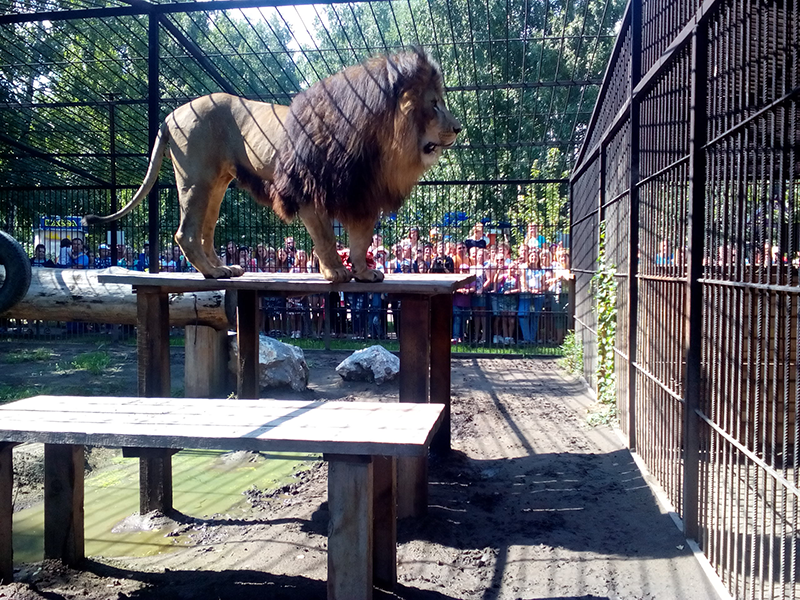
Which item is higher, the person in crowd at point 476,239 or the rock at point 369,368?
the person in crowd at point 476,239

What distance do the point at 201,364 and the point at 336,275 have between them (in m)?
3.13

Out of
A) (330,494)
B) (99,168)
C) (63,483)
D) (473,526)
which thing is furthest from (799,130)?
(99,168)

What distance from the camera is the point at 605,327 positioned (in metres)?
5.78

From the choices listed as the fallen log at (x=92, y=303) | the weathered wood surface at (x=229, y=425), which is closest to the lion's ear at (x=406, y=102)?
the weathered wood surface at (x=229, y=425)

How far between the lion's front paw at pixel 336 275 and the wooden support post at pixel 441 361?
115 cm

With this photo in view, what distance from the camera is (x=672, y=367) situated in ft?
11.5

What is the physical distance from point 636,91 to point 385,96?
192cm

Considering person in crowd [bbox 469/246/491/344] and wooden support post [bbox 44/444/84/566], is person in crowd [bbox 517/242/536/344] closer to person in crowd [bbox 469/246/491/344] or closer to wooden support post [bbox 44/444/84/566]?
person in crowd [bbox 469/246/491/344]

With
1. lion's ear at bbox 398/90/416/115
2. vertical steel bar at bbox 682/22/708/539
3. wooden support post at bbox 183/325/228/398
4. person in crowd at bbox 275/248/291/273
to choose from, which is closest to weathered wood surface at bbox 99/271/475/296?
lion's ear at bbox 398/90/416/115

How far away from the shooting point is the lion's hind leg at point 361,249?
357 cm

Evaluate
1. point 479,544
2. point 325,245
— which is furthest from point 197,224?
point 479,544

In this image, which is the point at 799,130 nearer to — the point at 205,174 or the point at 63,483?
the point at 205,174

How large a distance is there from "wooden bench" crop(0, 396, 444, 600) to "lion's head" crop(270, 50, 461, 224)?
3.71ft

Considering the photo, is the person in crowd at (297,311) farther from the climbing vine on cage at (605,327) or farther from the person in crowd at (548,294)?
the climbing vine on cage at (605,327)
